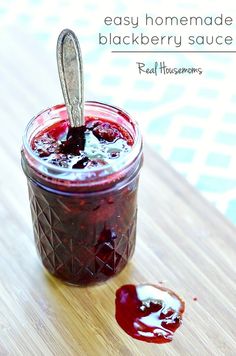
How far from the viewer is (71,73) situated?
1.20 m

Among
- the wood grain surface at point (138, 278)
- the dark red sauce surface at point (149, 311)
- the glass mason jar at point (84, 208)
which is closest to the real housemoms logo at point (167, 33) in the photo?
the wood grain surface at point (138, 278)

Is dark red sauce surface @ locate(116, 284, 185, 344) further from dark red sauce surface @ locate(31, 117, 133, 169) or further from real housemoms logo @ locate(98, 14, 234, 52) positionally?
real housemoms logo @ locate(98, 14, 234, 52)

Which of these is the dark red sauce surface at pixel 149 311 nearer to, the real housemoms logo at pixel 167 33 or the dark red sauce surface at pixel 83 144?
the dark red sauce surface at pixel 83 144

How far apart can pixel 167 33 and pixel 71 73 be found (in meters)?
0.91

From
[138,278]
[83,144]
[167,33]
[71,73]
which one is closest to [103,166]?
[83,144]

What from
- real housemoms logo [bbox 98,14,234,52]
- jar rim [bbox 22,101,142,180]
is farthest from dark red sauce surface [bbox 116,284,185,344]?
real housemoms logo [bbox 98,14,234,52]

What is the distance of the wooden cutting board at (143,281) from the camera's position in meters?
1.24

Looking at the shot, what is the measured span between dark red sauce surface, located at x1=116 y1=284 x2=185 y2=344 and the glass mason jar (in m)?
0.06

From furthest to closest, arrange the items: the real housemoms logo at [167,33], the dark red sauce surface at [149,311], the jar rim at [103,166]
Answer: the real housemoms logo at [167,33], the dark red sauce surface at [149,311], the jar rim at [103,166]

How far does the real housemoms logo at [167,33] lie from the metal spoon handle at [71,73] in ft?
2.68

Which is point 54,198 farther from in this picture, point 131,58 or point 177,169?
point 131,58

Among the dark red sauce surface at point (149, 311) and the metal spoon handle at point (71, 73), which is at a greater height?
the metal spoon handle at point (71, 73)

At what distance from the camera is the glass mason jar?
1.17m

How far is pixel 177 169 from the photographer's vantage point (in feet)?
5.47
